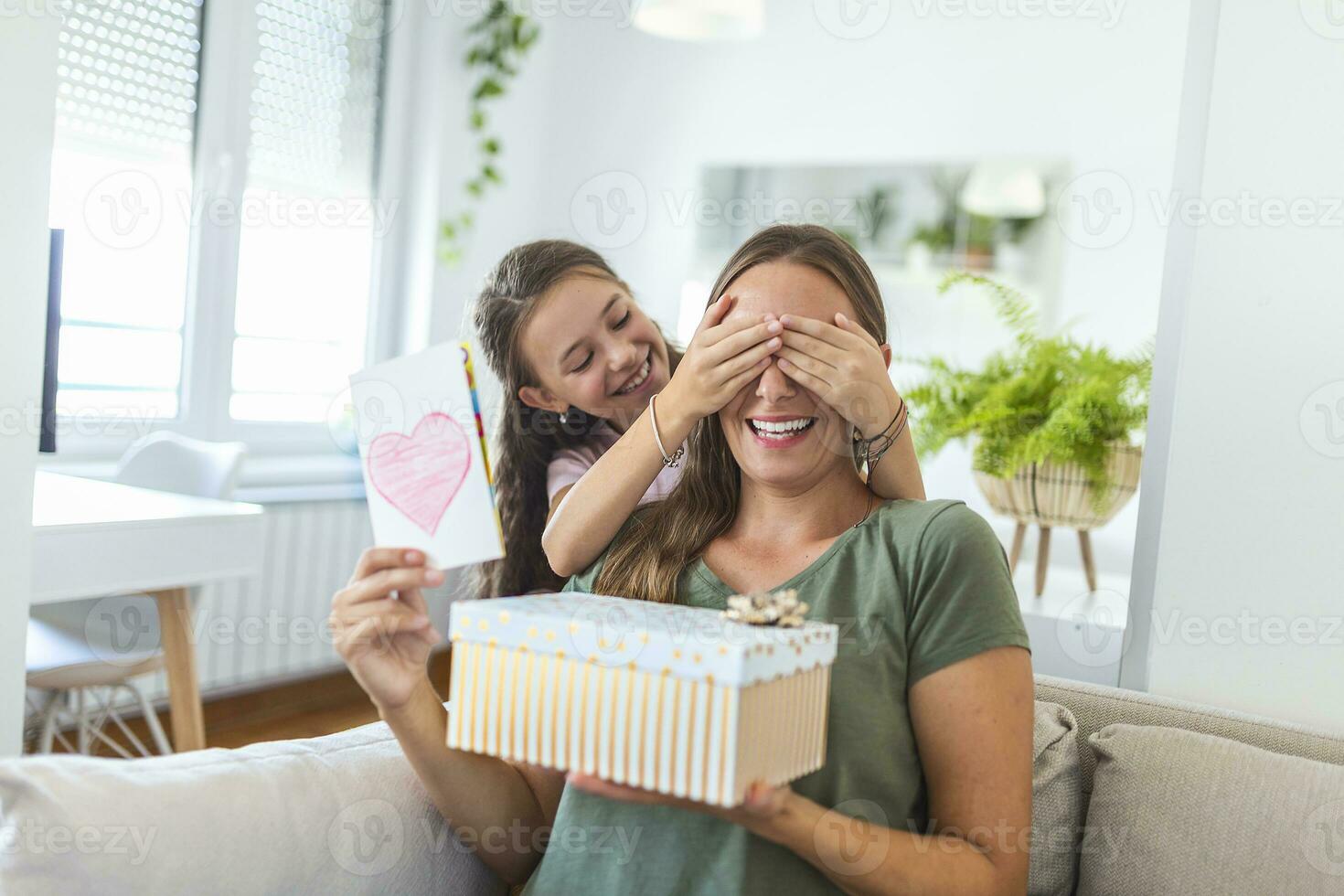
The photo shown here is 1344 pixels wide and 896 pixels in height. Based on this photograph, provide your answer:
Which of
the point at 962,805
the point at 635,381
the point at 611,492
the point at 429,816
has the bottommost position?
the point at 429,816

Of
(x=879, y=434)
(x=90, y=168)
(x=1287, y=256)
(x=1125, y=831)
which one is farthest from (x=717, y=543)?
(x=90, y=168)

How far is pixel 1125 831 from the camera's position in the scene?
1270 mm

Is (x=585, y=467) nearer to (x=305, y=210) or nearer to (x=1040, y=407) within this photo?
(x=1040, y=407)

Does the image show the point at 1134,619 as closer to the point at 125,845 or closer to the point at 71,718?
the point at 125,845

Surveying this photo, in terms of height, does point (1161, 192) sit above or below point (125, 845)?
above

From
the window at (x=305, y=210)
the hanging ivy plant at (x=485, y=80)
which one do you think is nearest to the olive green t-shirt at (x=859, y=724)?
the window at (x=305, y=210)

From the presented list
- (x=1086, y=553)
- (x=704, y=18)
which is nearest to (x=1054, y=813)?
(x=1086, y=553)

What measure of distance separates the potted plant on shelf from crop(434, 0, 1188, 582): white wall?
139 centimetres

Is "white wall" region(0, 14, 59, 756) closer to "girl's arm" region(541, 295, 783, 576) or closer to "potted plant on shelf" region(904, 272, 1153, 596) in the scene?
"girl's arm" region(541, 295, 783, 576)

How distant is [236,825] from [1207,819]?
38.1 inches

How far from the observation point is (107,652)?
243 cm

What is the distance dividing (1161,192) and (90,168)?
9.87 feet

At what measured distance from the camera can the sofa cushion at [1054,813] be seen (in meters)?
1.31

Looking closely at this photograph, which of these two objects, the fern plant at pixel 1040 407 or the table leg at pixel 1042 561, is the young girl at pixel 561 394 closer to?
the fern plant at pixel 1040 407
